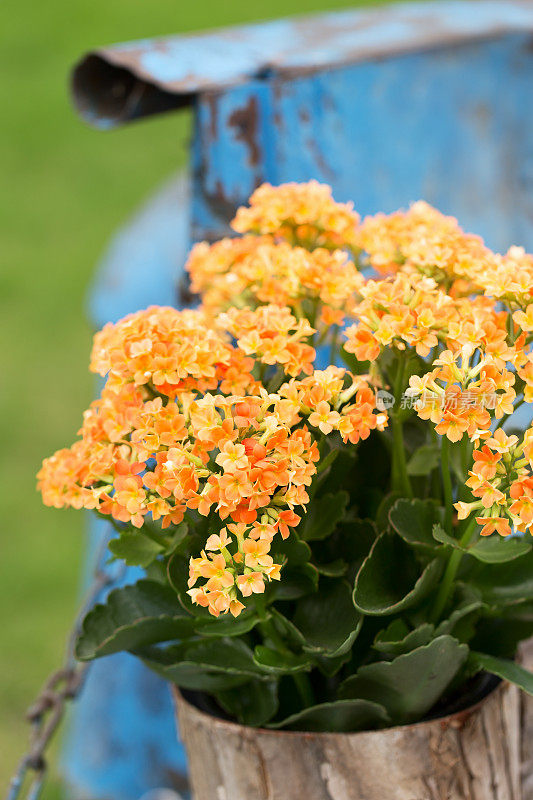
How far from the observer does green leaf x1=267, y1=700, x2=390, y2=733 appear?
60 cm

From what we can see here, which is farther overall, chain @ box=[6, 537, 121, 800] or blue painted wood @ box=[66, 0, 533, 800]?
blue painted wood @ box=[66, 0, 533, 800]

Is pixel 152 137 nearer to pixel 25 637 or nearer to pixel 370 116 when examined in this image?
pixel 25 637

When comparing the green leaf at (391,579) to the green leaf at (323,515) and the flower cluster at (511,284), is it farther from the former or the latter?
the flower cluster at (511,284)

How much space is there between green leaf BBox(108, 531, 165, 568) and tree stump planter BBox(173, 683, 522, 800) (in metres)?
0.13

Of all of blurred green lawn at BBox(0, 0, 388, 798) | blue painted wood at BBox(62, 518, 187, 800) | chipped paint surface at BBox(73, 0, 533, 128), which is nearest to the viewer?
chipped paint surface at BBox(73, 0, 533, 128)

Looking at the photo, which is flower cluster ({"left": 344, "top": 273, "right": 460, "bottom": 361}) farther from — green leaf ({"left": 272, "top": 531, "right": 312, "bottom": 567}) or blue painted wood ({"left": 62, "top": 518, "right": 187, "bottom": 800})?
blue painted wood ({"left": 62, "top": 518, "right": 187, "bottom": 800})

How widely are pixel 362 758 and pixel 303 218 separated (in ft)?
1.26

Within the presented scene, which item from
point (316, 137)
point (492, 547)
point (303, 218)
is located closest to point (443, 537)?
point (492, 547)

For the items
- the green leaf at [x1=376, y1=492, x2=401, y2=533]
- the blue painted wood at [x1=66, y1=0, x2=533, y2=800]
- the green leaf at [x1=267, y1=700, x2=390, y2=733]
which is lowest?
the green leaf at [x1=267, y1=700, x2=390, y2=733]

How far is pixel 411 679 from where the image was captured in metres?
0.59

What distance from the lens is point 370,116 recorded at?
3.98 feet

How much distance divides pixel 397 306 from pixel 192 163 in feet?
1.94

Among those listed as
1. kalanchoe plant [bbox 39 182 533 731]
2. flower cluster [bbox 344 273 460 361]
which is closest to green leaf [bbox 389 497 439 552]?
kalanchoe plant [bbox 39 182 533 731]

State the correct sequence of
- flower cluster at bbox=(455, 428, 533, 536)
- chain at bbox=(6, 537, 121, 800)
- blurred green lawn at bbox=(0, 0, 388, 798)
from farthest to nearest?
1. blurred green lawn at bbox=(0, 0, 388, 798)
2. chain at bbox=(6, 537, 121, 800)
3. flower cluster at bbox=(455, 428, 533, 536)
